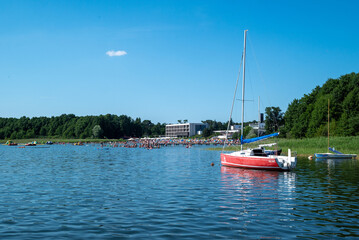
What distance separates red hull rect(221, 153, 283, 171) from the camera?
39.3 meters

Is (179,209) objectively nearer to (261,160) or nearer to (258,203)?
(258,203)

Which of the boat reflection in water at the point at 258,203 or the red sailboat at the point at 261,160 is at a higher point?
the red sailboat at the point at 261,160

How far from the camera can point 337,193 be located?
24875 millimetres

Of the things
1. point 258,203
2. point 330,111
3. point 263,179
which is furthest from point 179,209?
point 330,111

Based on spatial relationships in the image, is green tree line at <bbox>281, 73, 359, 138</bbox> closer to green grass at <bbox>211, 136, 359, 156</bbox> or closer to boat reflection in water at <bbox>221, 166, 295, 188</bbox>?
green grass at <bbox>211, 136, 359, 156</bbox>

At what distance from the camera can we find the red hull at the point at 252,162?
39344 millimetres

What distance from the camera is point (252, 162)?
40.8 meters

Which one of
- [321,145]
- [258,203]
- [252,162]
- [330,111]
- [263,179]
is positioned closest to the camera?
[258,203]

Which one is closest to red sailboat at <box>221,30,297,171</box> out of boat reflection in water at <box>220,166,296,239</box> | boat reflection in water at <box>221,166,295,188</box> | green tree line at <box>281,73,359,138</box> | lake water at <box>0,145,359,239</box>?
boat reflection in water at <box>221,166,295,188</box>

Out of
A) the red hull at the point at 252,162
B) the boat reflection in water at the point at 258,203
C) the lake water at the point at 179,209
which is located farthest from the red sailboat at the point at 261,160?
the lake water at the point at 179,209

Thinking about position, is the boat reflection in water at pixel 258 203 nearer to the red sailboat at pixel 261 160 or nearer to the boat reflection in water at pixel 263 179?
the boat reflection in water at pixel 263 179

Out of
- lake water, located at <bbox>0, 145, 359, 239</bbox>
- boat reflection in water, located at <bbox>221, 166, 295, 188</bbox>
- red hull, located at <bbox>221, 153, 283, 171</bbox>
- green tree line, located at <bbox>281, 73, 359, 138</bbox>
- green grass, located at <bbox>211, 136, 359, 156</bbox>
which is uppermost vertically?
green tree line, located at <bbox>281, 73, 359, 138</bbox>

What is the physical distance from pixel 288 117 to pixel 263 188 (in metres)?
101

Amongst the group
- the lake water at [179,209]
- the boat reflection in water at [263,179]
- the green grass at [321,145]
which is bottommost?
the boat reflection in water at [263,179]
